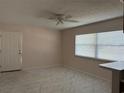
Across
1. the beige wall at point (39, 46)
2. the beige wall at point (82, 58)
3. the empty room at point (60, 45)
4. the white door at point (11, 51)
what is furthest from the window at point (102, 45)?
the white door at point (11, 51)

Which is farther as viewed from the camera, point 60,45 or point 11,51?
point 60,45

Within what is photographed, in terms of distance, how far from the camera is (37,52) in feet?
21.2

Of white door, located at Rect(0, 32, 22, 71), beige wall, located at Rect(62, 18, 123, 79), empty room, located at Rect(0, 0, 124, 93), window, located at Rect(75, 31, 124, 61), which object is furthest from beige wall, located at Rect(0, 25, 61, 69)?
window, located at Rect(75, 31, 124, 61)

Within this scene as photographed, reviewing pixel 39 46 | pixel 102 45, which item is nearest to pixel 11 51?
pixel 39 46

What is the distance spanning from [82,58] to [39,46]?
2.41 metres

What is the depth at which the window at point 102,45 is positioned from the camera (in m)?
4.15

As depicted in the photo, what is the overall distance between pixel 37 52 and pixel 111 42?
149 inches

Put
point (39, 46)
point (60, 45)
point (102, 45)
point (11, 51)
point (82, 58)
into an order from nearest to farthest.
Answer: point (102, 45) < point (82, 58) < point (11, 51) < point (39, 46) < point (60, 45)

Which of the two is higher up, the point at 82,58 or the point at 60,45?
the point at 60,45

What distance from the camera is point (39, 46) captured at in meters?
6.50

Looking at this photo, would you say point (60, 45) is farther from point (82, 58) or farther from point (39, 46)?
point (82, 58)

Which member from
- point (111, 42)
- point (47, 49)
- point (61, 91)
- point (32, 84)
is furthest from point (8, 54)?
point (111, 42)

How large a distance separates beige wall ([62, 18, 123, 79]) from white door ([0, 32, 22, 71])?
2.52 meters

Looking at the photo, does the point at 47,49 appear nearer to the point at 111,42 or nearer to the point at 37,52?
the point at 37,52
